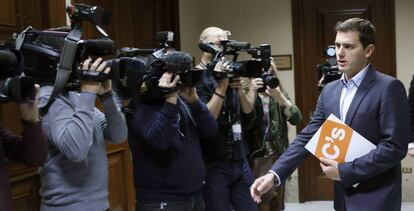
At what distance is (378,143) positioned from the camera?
5.77ft

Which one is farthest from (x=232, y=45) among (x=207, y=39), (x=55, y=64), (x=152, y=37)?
(x=152, y=37)

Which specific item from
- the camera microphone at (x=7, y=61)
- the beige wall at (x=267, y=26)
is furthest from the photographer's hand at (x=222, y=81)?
the beige wall at (x=267, y=26)

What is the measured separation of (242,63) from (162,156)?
2.31 ft

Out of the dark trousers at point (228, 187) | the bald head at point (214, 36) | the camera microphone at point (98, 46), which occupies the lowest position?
the dark trousers at point (228, 187)

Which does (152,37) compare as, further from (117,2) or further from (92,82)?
(92,82)

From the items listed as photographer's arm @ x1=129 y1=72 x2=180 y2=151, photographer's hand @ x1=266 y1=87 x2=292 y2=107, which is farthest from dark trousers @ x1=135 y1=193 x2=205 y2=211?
photographer's hand @ x1=266 y1=87 x2=292 y2=107

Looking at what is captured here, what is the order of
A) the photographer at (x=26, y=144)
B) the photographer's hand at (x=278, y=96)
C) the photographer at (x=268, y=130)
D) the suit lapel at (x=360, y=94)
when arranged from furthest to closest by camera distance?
the photographer's hand at (x=278, y=96), the photographer at (x=268, y=130), the suit lapel at (x=360, y=94), the photographer at (x=26, y=144)

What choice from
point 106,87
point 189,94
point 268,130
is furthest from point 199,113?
point 268,130

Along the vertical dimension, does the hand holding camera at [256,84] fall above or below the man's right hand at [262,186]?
above

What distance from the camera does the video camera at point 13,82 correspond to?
1405 millimetres

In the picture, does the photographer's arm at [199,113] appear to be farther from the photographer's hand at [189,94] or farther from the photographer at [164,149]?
the photographer at [164,149]

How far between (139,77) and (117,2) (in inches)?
61.3

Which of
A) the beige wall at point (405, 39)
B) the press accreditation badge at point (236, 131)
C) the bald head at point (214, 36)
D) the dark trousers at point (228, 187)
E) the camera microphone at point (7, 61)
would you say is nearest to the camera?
the camera microphone at point (7, 61)

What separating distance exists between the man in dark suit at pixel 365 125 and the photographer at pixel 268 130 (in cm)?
93
